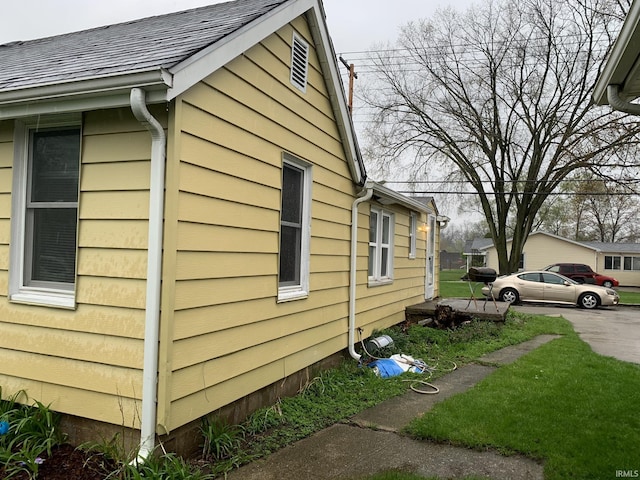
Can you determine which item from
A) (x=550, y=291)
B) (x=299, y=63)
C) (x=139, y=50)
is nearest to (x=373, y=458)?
(x=139, y=50)

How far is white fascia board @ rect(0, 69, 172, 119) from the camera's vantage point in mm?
3068

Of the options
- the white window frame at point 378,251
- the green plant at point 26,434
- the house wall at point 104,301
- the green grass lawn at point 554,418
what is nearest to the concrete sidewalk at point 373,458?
the green grass lawn at point 554,418

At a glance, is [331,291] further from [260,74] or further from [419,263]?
[419,263]

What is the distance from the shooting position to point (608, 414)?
4.91m

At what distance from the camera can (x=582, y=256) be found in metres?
34.3

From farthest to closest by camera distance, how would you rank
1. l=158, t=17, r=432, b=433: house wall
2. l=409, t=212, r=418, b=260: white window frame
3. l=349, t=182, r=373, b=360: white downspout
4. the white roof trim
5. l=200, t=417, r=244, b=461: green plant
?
l=409, t=212, r=418, b=260: white window frame → the white roof trim → l=349, t=182, r=373, b=360: white downspout → l=200, t=417, r=244, b=461: green plant → l=158, t=17, r=432, b=433: house wall

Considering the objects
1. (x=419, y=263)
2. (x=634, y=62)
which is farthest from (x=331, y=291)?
(x=419, y=263)

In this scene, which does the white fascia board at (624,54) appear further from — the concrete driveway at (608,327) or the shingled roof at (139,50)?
the concrete driveway at (608,327)

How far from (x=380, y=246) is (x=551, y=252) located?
99.5 ft

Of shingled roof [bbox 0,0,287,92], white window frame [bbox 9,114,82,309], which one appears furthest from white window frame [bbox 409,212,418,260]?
white window frame [bbox 9,114,82,309]

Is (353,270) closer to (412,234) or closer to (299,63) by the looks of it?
(299,63)

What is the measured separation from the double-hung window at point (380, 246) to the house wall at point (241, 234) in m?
2.09

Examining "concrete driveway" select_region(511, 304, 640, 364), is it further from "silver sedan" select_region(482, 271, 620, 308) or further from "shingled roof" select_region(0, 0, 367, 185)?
"shingled roof" select_region(0, 0, 367, 185)

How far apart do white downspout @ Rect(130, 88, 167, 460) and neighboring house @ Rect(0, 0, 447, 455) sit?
11 mm
